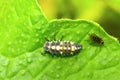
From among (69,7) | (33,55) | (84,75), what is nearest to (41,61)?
(33,55)

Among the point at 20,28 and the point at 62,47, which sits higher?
the point at 20,28

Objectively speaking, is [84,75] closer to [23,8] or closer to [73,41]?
[73,41]

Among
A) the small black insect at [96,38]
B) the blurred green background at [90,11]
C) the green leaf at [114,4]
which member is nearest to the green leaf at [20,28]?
the small black insect at [96,38]

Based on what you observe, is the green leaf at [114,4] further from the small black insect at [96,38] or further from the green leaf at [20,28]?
the green leaf at [20,28]

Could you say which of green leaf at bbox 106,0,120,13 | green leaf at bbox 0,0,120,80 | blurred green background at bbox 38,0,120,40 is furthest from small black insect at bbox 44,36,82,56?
green leaf at bbox 106,0,120,13

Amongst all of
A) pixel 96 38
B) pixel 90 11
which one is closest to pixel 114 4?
pixel 90 11

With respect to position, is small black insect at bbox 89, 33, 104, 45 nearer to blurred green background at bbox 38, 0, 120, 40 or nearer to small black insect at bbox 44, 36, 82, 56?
small black insect at bbox 44, 36, 82, 56

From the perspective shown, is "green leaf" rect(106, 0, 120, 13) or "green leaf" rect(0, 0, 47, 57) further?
"green leaf" rect(106, 0, 120, 13)

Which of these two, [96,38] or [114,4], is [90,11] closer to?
[114,4]
